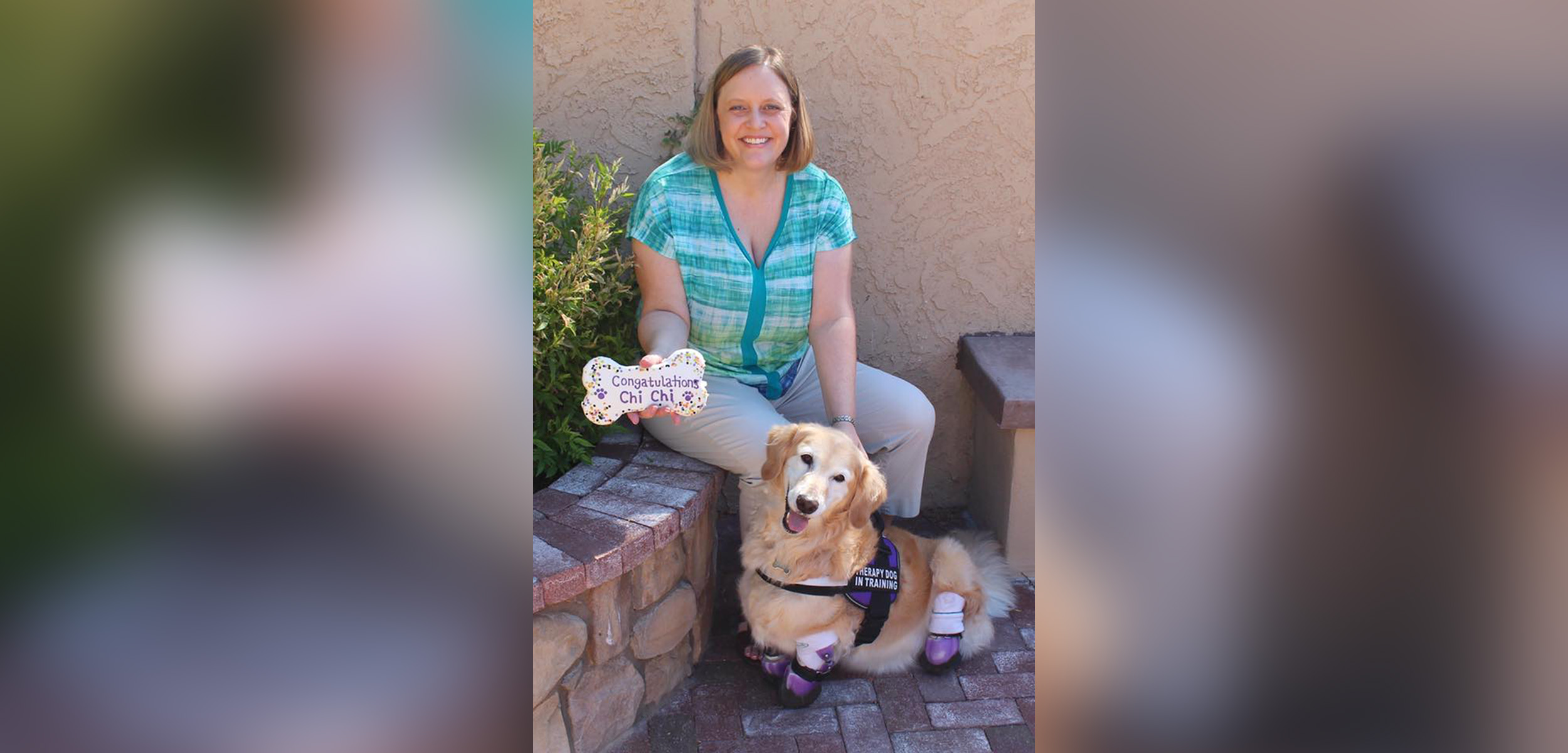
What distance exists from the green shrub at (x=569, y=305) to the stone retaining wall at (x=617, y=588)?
0.11 m

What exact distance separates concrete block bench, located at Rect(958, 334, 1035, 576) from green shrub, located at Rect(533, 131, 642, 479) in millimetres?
1137

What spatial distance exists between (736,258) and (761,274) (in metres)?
0.09

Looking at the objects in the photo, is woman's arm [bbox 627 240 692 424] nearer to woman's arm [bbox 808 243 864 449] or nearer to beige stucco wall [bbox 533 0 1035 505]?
woman's arm [bbox 808 243 864 449]

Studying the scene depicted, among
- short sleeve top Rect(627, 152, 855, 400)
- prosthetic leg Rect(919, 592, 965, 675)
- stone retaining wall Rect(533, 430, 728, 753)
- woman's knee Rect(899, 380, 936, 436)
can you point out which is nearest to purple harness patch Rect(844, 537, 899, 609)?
prosthetic leg Rect(919, 592, 965, 675)

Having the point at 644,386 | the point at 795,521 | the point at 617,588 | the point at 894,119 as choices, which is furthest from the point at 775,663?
the point at 894,119

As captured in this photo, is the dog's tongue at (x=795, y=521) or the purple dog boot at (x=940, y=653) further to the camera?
the purple dog boot at (x=940, y=653)

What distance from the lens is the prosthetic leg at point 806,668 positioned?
2865mm

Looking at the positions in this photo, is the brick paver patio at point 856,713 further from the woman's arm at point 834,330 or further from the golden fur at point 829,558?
the woman's arm at point 834,330

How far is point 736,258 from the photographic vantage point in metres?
3.27

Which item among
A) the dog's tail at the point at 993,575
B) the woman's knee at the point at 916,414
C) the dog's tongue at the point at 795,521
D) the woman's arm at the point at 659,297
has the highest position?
the woman's arm at the point at 659,297

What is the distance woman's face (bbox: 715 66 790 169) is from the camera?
3.25 m

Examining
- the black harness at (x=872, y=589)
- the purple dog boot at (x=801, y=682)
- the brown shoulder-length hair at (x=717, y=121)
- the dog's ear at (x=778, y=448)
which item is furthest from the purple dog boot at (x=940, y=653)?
the brown shoulder-length hair at (x=717, y=121)
